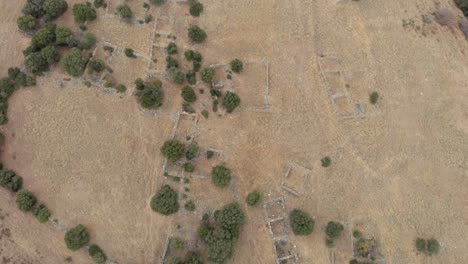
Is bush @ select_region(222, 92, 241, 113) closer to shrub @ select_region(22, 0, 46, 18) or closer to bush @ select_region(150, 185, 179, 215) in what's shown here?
bush @ select_region(150, 185, 179, 215)

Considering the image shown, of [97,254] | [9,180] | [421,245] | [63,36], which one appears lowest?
[97,254]

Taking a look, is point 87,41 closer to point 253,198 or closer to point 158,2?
point 158,2

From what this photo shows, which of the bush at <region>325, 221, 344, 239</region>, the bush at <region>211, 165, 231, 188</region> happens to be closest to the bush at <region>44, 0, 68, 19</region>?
the bush at <region>211, 165, 231, 188</region>

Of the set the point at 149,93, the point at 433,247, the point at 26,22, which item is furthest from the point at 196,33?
the point at 433,247

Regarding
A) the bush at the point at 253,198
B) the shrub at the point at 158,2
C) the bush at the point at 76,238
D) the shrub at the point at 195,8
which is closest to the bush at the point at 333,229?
the bush at the point at 253,198

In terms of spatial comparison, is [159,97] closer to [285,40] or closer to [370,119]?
[285,40]
